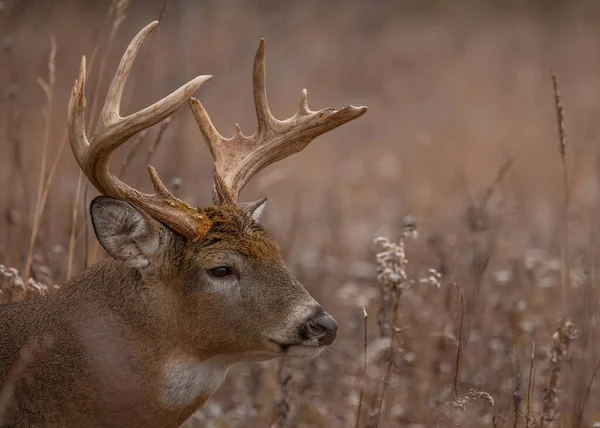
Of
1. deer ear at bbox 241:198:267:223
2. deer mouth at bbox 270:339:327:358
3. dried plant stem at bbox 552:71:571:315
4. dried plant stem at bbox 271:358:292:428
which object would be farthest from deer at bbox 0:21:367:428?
dried plant stem at bbox 552:71:571:315

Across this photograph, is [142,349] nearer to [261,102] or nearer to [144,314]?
[144,314]

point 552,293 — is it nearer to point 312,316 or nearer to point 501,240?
point 501,240

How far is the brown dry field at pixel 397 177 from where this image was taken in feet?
21.8

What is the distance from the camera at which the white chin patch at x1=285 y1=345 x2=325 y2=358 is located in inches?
181

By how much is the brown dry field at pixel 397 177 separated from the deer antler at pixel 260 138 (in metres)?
0.88

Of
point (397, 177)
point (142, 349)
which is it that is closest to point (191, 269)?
point (142, 349)

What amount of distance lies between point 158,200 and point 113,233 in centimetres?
26

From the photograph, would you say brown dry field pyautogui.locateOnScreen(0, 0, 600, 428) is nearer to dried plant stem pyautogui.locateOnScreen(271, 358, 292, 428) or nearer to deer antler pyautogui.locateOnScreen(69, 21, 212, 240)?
dried plant stem pyautogui.locateOnScreen(271, 358, 292, 428)

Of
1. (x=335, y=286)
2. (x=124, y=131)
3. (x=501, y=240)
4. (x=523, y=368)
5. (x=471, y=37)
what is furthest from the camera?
(x=471, y=37)

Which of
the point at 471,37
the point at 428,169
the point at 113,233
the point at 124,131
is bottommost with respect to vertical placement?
the point at 113,233

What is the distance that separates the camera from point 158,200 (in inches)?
187

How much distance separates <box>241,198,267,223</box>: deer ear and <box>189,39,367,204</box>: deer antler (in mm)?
81

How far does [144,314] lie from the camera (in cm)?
472

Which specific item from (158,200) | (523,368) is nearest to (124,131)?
(158,200)
